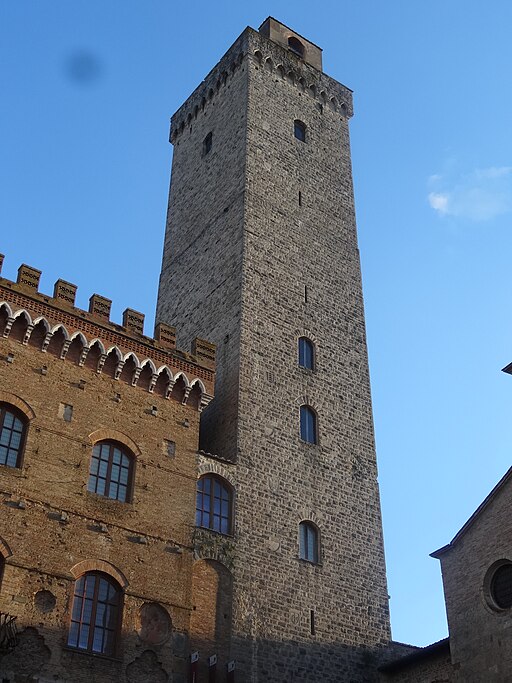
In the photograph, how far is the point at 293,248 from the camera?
31859 millimetres

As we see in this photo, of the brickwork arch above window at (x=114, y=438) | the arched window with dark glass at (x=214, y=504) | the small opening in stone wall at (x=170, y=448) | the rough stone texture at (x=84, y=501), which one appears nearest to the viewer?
the rough stone texture at (x=84, y=501)

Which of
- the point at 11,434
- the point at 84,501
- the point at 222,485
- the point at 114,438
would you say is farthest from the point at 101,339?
the point at 222,485

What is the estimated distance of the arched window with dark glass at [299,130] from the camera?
35.7 metres

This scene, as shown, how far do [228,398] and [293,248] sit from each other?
7193mm

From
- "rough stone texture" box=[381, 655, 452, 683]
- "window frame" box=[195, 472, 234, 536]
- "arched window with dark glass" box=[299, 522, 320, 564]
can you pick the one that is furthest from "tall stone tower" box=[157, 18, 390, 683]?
"rough stone texture" box=[381, 655, 452, 683]

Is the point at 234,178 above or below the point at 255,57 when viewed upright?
below

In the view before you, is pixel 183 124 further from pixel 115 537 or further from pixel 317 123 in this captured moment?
pixel 115 537

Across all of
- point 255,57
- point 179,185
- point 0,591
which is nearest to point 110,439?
point 0,591

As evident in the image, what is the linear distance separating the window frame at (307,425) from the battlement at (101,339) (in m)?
3.84

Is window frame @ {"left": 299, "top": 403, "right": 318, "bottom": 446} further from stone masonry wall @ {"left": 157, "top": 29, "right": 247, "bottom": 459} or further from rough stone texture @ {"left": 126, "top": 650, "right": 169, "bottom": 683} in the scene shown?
rough stone texture @ {"left": 126, "top": 650, "right": 169, "bottom": 683}

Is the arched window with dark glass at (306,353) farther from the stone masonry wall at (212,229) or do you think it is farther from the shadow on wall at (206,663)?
the shadow on wall at (206,663)

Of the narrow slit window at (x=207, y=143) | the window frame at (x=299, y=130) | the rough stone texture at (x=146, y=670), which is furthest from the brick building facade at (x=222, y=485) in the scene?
the narrow slit window at (x=207, y=143)

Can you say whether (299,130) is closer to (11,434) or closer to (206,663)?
(11,434)

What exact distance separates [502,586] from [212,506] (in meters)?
8.14
